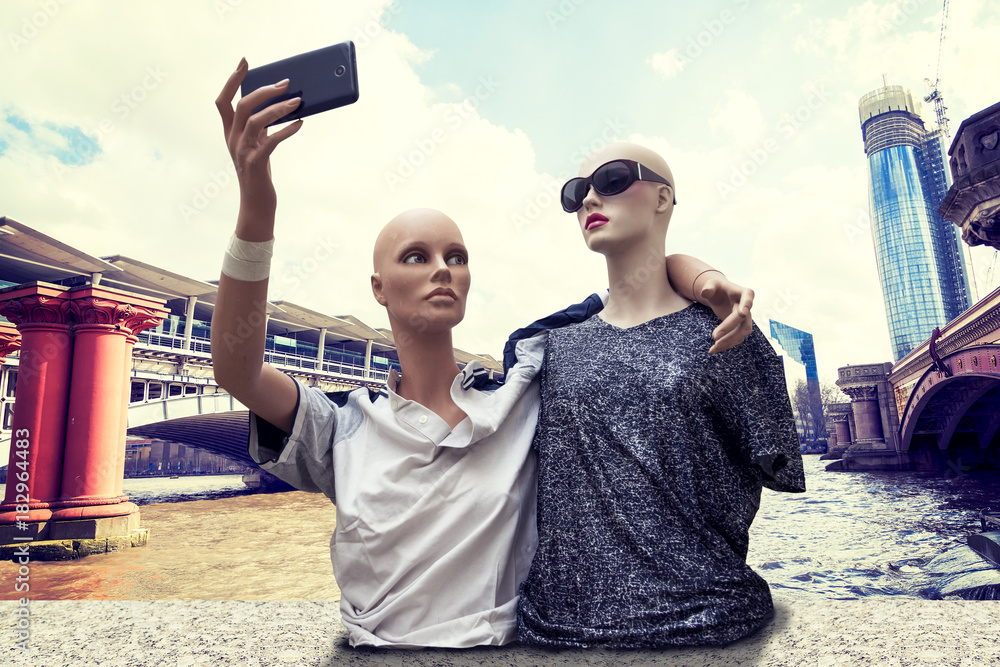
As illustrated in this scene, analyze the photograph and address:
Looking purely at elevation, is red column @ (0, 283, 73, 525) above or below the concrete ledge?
above

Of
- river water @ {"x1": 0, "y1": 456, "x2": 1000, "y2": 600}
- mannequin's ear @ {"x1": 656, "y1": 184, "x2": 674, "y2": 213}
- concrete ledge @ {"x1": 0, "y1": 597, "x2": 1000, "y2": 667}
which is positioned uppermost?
mannequin's ear @ {"x1": 656, "y1": 184, "x2": 674, "y2": 213}

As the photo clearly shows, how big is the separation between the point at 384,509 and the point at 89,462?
9.67m

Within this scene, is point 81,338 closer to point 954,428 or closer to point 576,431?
point 576,431

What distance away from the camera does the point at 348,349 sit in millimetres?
31844

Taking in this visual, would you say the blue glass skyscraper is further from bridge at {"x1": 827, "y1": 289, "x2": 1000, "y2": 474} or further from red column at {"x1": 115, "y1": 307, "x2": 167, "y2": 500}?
red column at {"x1": 115, "y1": 307, "x2": 167, "y2": 500}

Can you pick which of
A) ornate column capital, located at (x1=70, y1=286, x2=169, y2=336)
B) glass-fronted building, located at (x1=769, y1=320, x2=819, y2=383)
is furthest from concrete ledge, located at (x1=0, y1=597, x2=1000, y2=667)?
glass-fronted building, located at (x1=769, y1=320, x2=819, y2=383)

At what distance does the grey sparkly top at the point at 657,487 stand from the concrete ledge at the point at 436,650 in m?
0.05

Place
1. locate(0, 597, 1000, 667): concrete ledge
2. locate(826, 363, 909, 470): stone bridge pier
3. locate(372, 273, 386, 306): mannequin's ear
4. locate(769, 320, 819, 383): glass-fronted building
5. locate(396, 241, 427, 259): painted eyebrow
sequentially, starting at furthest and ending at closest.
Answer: locate(769, 320, 819, 383): glass-fronted building → locate(826, 363, 909, 470): stone bridge pier → locate(372, 273, 386, 306): mannequin's ear → locate(396, 241, 427, 259): painted eyebrow → locate(0, 597, 1000, 667): concrete ledge

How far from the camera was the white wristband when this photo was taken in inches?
52.4

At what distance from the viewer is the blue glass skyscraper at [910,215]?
65062 mm

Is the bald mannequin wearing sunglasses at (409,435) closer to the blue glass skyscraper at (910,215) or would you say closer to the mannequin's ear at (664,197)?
the mannequin's ear at (664,197)

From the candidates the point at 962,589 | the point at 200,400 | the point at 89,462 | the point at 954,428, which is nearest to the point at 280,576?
the point at 89,462

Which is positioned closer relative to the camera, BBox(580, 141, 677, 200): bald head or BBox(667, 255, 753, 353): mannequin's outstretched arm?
BBox(667, 255, 753, 353): mannequin's outstretched arm

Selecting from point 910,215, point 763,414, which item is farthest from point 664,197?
point 910,215
